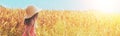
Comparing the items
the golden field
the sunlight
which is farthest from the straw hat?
the sunlight

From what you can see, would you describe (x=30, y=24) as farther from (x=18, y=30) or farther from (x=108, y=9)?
(x=108, y=9)

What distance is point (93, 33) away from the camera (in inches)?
215

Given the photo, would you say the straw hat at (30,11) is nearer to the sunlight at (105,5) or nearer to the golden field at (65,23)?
the golden field at (65,23)

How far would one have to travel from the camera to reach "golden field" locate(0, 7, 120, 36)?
17.9 ft

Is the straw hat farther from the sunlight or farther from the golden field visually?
the sunlight

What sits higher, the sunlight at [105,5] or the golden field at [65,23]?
the sunlight at [105,5]

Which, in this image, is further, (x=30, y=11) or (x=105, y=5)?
(x=105, y=5)

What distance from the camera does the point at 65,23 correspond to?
549 centimetres

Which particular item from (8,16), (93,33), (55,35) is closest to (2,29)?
(8,16)

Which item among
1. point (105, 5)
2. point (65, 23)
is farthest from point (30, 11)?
point (105, 5)

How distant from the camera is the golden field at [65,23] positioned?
5.46 metres

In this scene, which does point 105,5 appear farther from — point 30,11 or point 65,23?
point 30,11

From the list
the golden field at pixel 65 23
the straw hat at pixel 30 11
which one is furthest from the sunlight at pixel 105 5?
the straw hat at pixel 30 11

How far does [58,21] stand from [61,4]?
16 centimetres
